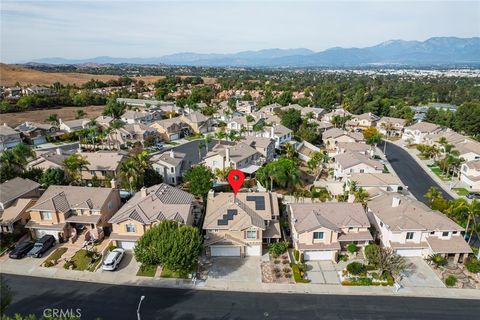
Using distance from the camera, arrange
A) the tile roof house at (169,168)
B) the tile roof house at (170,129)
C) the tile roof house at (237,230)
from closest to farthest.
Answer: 1. the tile roof house at (237,230)
2. the tile roof house at (169,168)
3. the tile roof house at (170,129)

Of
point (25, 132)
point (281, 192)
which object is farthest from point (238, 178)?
point (25, 132)

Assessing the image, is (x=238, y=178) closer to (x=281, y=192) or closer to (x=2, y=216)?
(x=281, y=192)

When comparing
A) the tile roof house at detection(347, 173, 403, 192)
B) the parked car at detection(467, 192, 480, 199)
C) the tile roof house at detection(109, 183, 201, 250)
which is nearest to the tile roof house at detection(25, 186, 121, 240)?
the tile roof house at detection(109, 183, 201, 250)

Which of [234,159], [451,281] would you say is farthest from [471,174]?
[234,159]

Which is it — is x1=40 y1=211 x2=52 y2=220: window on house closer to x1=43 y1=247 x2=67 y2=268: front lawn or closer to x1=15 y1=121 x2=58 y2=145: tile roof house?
x1=43 y1=247 x2=67 y2=268: front lawn

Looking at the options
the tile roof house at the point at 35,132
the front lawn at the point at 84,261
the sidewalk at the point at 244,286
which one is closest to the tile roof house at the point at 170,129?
the tile roof house at the point at 35,132

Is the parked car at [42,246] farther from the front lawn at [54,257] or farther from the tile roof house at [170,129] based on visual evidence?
the tile roof house at [170,129]

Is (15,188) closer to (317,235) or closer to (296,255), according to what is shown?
(296,255)
